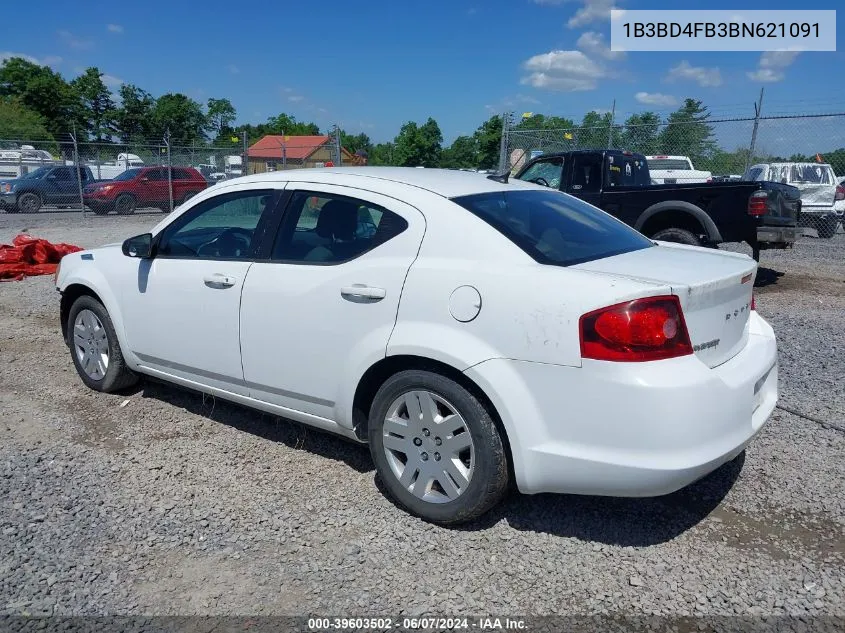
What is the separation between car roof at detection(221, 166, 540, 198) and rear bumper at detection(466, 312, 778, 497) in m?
1.11

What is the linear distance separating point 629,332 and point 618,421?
→ 0.35 m

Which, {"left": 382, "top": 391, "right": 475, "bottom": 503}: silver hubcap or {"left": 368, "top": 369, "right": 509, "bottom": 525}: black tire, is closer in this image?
{"left": 368, "top": 369, "right": 509, "bottom": 525}: black tire

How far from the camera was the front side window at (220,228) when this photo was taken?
12.8 ft

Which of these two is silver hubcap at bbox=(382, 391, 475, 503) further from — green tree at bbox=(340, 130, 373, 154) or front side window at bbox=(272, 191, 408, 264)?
green tree at bbox=(340, 130, 373, 154)

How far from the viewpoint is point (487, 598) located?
263cm

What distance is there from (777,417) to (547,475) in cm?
241

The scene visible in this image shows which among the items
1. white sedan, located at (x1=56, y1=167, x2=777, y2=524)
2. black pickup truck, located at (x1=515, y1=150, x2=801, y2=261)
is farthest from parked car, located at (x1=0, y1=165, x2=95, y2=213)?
white sedan, located at (x1=56, y1=167, x2=777, y2=524)

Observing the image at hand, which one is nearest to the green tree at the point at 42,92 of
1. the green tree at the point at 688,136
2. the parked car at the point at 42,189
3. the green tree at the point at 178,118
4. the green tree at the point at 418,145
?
the green tree at the point at 178,118

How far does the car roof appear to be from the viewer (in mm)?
3490

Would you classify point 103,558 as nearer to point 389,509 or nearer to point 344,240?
point 389,509

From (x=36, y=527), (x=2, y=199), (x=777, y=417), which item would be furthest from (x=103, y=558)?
(x=2, y=199)

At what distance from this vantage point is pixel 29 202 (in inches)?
855

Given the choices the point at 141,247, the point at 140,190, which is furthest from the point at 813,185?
the point at 140,190

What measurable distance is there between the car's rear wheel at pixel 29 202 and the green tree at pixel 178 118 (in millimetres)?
61765
